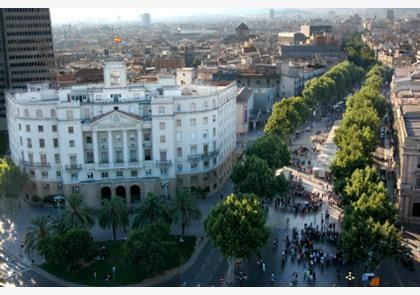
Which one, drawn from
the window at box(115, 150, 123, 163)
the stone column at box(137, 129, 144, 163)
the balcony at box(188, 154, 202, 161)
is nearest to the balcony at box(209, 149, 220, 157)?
the balcony at box(188, 154, 202, 161)

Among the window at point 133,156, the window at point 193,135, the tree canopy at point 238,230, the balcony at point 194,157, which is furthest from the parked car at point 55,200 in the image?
the tree canopy at point 238,230

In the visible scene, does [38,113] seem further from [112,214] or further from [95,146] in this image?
[112,214]

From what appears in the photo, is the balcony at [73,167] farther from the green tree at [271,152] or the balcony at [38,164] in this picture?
the green tree at [271,152]

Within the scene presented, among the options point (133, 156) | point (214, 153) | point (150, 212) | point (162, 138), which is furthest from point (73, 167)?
point (214, 153)

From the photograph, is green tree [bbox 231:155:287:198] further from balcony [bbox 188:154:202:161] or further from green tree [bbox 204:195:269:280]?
green tree [bbox 204:195:269:280]

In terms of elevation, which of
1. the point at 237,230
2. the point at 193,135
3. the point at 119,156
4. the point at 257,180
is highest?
the point at 193,135
